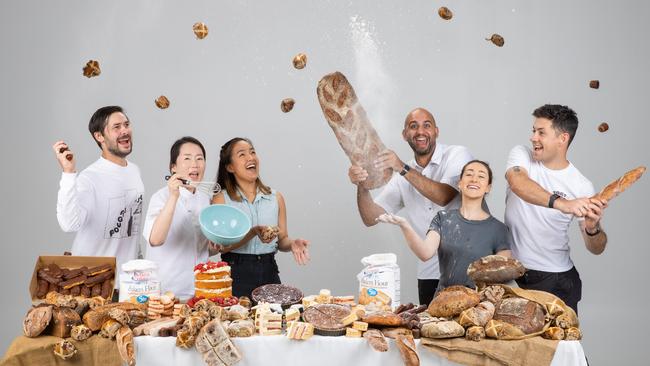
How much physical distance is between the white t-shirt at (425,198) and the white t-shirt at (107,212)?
157 cm

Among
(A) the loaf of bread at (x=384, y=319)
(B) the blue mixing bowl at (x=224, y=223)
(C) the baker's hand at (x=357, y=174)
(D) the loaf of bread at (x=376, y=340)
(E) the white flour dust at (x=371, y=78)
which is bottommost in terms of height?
(D) the loaf of bread at (x=376, y=340)

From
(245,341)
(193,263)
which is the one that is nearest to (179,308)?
(245,341)

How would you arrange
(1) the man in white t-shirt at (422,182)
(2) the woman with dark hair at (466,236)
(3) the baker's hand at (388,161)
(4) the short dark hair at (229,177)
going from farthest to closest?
(3) the baker's hand at (388,161) < (1) the man in white t-shirt at (422,182) < (4) the short dark hair at (229,177) < (2) the woman with dark hair at (466,236)

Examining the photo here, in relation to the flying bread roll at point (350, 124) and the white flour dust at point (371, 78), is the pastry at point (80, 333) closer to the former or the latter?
the flying bread roll at point (350, 124)

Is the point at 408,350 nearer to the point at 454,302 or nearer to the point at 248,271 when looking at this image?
the point at 454,302

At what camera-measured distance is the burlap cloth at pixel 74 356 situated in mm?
3088

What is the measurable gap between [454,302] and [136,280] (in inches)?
56.1

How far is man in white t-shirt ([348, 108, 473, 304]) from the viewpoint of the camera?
4.66 metres

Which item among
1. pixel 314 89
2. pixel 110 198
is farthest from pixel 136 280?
pixel 314 89

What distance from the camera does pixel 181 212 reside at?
429 cm

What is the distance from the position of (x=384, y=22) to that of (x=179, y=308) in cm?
408

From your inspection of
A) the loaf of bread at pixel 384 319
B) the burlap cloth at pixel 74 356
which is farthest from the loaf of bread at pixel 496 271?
the burlap cloth at pixel 74 356

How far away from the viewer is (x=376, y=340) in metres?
3.11

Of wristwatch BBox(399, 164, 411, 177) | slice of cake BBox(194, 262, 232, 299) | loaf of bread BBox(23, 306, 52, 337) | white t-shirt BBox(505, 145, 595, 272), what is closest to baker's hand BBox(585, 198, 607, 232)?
white t-shirt BBox(505, 145, 595, 272)
